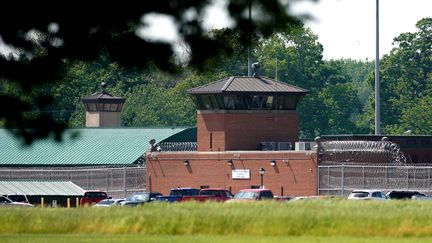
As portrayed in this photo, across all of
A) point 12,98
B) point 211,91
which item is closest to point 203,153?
point 211,91

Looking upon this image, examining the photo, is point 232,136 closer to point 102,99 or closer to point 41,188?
point 41,188

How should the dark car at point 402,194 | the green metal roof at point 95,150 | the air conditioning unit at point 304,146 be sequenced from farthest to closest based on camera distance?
the green metal roof at point 95,150 → the air conditioning unit at point 304,146 → the dark car at point 402,194

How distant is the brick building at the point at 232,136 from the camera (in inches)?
2926

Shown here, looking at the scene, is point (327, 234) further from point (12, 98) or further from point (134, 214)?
point (12, 98)

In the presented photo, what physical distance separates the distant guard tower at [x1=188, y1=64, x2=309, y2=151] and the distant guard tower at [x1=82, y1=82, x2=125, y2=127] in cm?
1919

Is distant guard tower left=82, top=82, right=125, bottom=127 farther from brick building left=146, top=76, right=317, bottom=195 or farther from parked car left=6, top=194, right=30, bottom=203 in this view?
parked car left=6, top=194, right=30, bottom=203

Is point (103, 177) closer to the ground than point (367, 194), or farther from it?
farther from it

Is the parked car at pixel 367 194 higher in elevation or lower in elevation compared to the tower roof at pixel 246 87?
lower

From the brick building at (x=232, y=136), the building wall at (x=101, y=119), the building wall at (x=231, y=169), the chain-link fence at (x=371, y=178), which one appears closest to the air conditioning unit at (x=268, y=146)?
the brick building at (x=232, y=136)

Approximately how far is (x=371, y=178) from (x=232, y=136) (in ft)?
31.9

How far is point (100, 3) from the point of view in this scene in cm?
1898

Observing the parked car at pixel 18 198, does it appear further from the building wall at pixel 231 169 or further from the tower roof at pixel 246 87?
the tower roof at pixel 246 87

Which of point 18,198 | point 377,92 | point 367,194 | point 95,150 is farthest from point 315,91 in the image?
point 367,194

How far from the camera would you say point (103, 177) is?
79.4m
